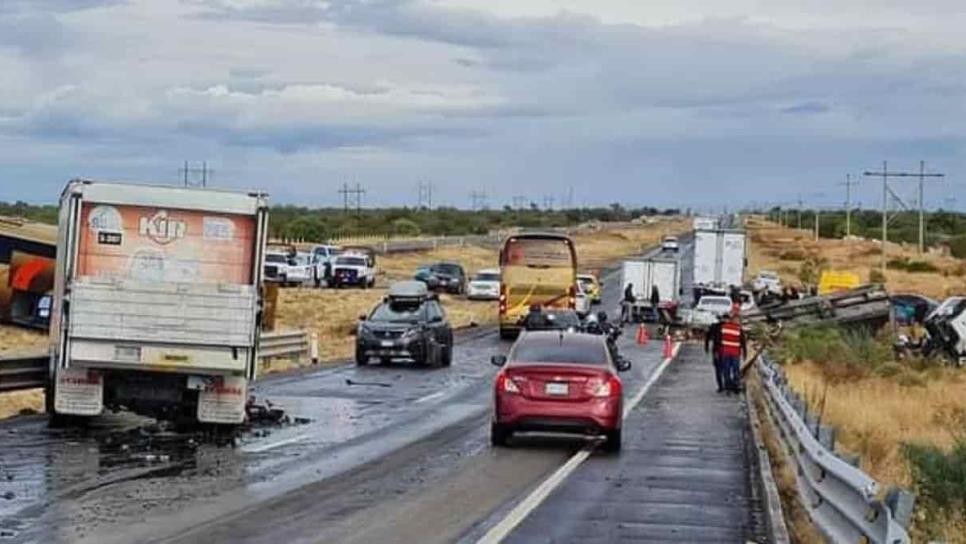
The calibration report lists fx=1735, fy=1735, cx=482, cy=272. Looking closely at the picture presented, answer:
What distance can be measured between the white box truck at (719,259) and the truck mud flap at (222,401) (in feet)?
164

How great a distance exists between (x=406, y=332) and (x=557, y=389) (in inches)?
754

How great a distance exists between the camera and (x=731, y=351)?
116 ft

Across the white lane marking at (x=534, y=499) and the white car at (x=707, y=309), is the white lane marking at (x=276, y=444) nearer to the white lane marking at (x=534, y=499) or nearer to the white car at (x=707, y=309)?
the white lane marking at (x=534, y=499)

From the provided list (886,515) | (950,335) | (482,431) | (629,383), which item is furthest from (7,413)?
(950,335)

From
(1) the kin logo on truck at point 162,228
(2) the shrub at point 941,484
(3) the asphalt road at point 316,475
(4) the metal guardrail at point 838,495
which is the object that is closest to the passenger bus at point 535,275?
(3) the asphalt road at point 316,475

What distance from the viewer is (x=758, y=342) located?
54.2m

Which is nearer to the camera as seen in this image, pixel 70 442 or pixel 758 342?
pixel 70 442

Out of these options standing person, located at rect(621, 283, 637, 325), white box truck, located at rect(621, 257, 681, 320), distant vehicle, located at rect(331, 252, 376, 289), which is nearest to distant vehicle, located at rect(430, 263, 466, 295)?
distant vehicle, located at rect(331, 252, 376, 289)

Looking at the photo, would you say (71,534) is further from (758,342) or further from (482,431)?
(758,342)

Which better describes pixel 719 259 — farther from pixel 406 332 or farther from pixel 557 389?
pixel 557 389

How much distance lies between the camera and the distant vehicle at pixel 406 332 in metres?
41.9

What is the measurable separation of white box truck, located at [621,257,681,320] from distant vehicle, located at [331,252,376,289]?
16441mm

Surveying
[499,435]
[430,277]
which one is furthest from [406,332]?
[430,277]

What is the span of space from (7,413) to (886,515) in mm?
20772
